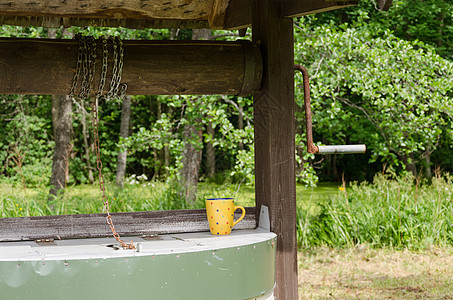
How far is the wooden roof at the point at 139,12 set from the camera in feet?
10.1

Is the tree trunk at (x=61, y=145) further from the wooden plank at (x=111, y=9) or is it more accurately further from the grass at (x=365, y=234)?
the wooden plank at (x=111, y=9)

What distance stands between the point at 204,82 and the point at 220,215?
680mm

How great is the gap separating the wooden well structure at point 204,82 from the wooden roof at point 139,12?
0.03ft

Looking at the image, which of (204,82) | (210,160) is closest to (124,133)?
(210,160)

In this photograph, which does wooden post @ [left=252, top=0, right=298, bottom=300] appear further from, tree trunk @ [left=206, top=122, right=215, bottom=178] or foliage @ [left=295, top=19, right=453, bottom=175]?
tree trunk @ [left=206, top=122, right=215, bottom=178]

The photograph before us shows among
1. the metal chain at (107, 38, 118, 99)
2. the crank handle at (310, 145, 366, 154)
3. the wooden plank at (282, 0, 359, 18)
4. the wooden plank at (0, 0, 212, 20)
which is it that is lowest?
the crank handle at (310, 145, 366, 154)

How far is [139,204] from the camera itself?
21.2 ft

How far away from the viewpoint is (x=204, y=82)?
304 centimetres

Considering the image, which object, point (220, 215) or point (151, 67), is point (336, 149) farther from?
point (151, 67)

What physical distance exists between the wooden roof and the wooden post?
12 centimetres

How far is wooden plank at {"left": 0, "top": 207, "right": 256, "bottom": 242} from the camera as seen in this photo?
2834 mm

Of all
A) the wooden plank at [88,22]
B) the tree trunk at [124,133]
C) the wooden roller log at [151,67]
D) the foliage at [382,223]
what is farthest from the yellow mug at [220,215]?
the tree trunk at [124,133]

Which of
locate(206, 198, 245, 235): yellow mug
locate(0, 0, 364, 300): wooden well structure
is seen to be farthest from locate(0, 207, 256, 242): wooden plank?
locate(206, 198, 245, 235): yellow mug

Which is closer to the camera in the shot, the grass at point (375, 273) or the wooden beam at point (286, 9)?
the wooden beam at point (286, 9)
